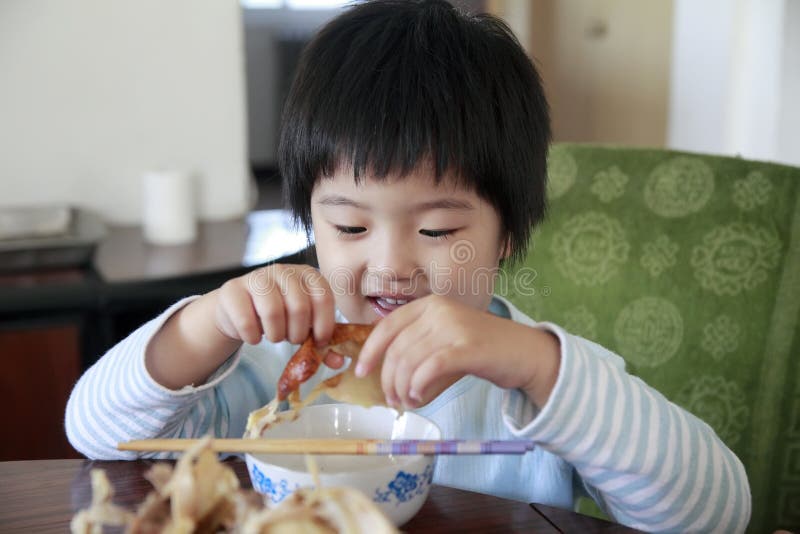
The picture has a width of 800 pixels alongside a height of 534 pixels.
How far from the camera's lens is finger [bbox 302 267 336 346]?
806 mm

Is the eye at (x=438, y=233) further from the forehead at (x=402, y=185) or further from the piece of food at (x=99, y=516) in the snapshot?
the piece of food at (x=99, y=516)

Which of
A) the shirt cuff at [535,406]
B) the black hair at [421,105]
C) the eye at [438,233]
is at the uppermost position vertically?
the black hair at [421,105]

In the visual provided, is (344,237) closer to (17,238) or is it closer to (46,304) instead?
(46,304)

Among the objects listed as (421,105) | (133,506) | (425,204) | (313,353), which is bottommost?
(133,506)

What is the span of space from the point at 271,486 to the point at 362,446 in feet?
0.25

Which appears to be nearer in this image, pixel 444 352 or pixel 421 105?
pixel 444 352

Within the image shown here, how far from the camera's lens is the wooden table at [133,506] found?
2.29ft

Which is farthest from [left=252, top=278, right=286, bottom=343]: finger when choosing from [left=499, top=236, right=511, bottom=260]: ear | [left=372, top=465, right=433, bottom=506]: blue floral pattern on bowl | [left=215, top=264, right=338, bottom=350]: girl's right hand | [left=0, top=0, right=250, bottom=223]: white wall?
[left=0, top=0, right=250, bottom=223]: white wall

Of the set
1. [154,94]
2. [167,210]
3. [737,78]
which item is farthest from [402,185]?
[737,78]

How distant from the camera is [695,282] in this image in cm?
123

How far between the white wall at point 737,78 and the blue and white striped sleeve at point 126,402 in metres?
1.74

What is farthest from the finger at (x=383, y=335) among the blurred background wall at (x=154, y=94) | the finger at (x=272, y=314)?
the blurred background wall at (x=154, y=94)

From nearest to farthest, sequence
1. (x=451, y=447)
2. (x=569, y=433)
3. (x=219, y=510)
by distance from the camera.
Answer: (x=219, y=510), (x=451, y=447), (x=569, y=433)

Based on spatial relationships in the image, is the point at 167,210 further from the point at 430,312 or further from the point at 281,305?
the point at 430,312
